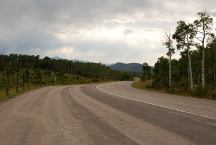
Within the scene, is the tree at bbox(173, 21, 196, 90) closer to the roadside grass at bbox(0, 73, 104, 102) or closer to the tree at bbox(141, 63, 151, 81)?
the roadside grass at bbox(0, 73, 104, 102)

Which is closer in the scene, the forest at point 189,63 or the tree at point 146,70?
the forest at point 189,63

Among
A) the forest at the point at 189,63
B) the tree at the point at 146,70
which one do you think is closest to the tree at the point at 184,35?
the forest at the point at 189,63

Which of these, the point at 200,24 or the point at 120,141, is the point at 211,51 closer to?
the point at 200,24

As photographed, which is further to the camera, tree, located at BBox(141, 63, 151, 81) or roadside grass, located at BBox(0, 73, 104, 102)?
tree, located at BBox(141, 63, 151, 81)

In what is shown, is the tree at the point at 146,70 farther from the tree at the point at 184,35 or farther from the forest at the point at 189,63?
the tree at the point at 184,35

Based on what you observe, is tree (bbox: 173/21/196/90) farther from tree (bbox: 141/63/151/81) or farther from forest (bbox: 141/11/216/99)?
tree (bbox: 141/63/151/81)

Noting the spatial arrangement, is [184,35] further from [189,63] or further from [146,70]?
[146,70]

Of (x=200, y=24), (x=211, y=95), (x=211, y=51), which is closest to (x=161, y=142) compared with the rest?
(x=211, y=95)

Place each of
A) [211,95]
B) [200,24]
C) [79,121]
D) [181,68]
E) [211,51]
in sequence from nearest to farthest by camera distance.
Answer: [79,121] → [211,95] → [200,24] → [211,51] → [181,68]

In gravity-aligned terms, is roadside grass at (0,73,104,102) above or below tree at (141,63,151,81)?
below

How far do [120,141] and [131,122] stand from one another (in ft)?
13.7

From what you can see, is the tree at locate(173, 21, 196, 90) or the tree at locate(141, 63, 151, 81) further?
the tree at locate(141, 63, 151, 81)

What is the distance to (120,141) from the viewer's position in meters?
9.41

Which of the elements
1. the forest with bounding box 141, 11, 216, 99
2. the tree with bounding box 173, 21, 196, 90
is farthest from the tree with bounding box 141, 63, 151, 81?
the tree with bounding box 173, 21, 196, 90
